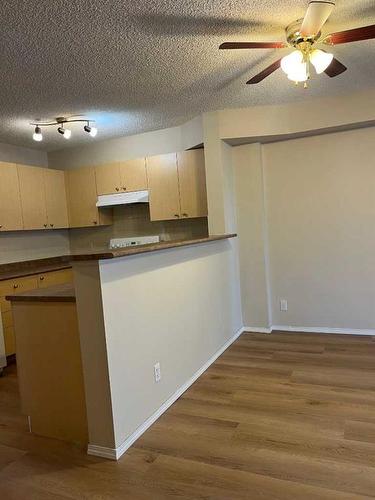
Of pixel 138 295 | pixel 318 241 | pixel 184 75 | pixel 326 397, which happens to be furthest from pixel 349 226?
pixel 138 295

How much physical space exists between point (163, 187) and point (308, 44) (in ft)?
7.82

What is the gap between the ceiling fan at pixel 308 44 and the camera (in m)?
1.84

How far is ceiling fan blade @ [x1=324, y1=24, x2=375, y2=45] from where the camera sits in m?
1.80

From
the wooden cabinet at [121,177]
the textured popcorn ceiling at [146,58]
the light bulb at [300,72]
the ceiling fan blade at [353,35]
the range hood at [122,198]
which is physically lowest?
the range hood at [122,198]

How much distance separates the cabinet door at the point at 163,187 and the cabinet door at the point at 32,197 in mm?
1431

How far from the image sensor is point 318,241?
3867 millimetres

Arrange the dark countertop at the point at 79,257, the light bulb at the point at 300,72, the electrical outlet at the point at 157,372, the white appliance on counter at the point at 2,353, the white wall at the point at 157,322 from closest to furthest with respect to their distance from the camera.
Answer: the dark countertop at the point at 79,257, the white wall at the point at 157,322, the light bulb at the point at 300,72, the electrical outlet at the point at 157,372, the white appliance on counter at the point at 2,353

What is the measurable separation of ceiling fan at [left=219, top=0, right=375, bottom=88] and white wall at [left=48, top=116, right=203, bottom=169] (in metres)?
1.80

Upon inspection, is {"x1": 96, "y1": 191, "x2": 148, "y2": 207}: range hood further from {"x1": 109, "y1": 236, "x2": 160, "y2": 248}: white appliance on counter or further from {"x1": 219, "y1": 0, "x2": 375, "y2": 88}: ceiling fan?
{"x1": 219, "y1": 0, "x2": 375, "y2": 88}: ceiling fan

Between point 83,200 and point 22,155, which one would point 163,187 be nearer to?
point 83,200

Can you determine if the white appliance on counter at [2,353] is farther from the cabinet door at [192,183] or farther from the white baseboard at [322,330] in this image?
the white baseboard at [322,330]

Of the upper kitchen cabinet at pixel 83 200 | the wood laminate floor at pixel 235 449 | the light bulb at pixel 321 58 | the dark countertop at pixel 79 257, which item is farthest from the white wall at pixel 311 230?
the upper kitchen cabinet at pixel 83 200

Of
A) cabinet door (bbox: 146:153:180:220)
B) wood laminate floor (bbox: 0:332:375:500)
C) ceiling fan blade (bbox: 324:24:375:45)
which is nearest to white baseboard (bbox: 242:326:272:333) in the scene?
wood laminate floor (bbox: 0:332:375:500)

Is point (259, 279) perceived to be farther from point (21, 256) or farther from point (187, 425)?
point (21, 256)
